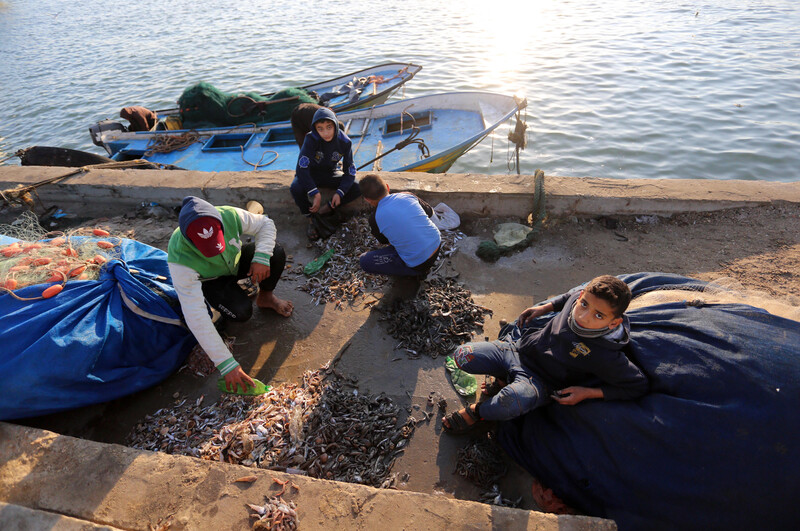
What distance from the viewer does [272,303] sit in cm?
398

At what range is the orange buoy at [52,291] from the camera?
118 inches

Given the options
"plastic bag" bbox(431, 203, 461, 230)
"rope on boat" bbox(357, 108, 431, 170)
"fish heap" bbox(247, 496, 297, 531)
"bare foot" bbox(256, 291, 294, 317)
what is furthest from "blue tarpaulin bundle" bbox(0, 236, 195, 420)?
"rope on boat" bbox(357, 108, 431, 170)

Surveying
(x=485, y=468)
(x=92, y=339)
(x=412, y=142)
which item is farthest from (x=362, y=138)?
(x=485, y=468)

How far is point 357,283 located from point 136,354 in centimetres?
205

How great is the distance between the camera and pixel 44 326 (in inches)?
113

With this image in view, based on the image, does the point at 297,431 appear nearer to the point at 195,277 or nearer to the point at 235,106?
the point at 195,277

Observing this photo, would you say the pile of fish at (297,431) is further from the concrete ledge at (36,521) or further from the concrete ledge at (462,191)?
the concrete ledge at (462,191)

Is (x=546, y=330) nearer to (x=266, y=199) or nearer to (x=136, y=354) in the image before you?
(x=136, y=354)

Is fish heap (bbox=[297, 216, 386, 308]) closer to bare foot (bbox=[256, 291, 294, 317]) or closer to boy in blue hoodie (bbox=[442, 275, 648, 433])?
bare foot (bbox=[256, 291, 294, 317])

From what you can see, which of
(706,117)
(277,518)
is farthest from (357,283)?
(706,117)

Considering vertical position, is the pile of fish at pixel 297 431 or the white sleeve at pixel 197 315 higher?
the white sleeve at pixel 197 315

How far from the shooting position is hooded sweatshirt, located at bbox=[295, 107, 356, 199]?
15.4ft

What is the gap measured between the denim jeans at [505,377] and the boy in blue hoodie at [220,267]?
→ 1760mm

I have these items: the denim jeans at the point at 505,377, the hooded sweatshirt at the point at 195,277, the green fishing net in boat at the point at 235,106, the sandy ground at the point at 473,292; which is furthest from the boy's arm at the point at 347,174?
the green fishing net in boat at the point at 235,106
